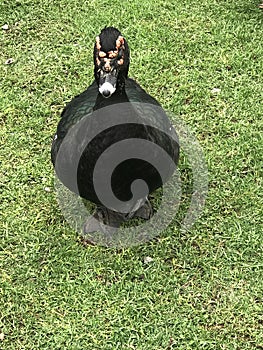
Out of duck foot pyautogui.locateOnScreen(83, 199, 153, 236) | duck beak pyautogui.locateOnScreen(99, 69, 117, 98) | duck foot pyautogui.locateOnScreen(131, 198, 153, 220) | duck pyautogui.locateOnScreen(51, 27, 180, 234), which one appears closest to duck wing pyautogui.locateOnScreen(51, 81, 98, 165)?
duck pyautogui.locateOnScreen(51, 27, 180, 234)

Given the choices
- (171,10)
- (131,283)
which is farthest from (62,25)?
(131,283)

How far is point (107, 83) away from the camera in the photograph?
12.1ft

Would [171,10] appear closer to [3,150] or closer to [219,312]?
[3,150]

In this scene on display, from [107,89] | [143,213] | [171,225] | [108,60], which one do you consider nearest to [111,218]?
[143,213]

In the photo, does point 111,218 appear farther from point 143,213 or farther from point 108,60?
point 108,60

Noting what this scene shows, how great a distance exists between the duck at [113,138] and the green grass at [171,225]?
583mm

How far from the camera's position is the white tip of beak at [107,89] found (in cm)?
367

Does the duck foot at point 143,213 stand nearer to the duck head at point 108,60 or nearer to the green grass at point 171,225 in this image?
the green grass at point 171,225

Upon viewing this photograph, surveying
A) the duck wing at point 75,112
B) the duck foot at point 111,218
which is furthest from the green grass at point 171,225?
the duck wing at point 75,112

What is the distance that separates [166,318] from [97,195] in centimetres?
102

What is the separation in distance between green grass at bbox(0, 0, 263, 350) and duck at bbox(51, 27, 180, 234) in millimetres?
583

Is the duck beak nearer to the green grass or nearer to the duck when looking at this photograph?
the duck

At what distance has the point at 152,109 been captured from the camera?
407 centimetres

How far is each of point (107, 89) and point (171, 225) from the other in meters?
1.40
